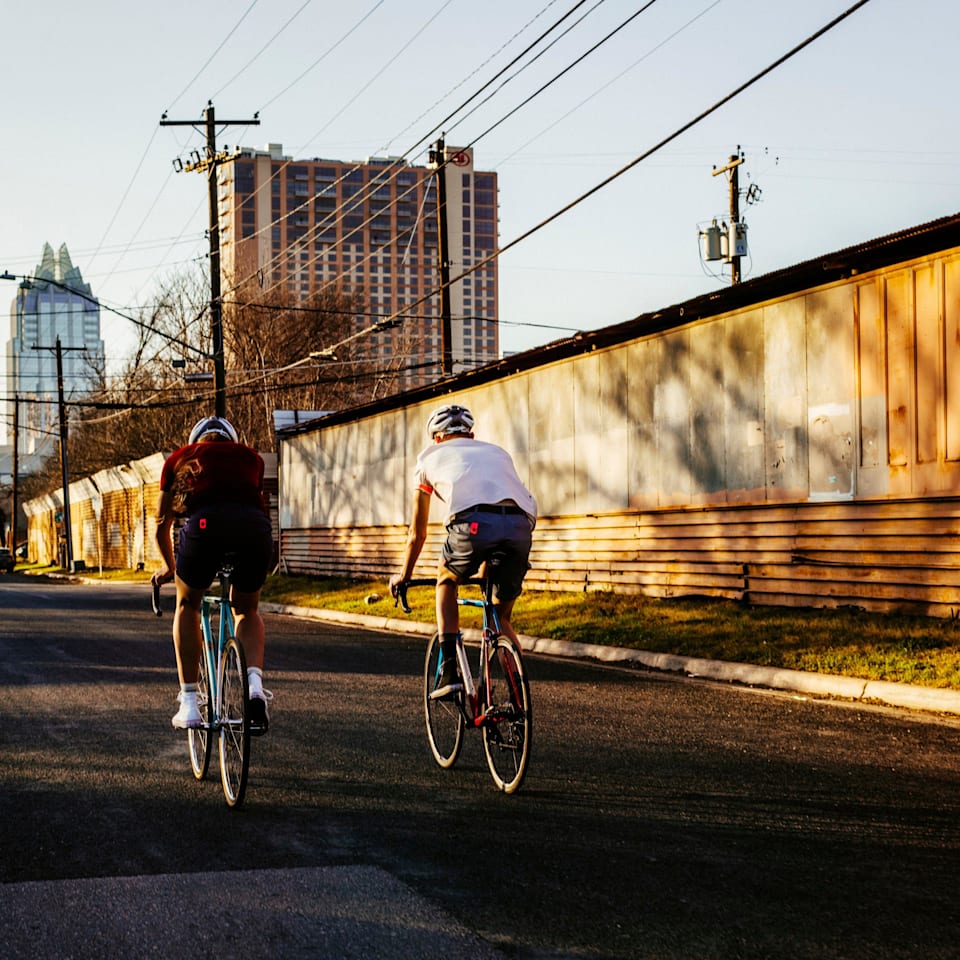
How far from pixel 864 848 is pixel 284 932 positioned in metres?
2.43

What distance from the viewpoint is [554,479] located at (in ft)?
69.9

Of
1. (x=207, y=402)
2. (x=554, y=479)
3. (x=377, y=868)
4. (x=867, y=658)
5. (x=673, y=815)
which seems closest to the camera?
(x=377, y=868)

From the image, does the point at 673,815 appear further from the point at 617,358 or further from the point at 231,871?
the point at 617,358

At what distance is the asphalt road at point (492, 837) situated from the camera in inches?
163

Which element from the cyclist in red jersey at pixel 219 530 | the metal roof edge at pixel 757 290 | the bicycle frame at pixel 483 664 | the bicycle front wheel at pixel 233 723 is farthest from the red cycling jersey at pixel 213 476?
the metal roof edge at pixel 757 290

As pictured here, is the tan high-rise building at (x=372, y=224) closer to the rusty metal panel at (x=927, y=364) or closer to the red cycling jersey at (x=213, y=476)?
the rusty metal panel at (x=927, y=364)

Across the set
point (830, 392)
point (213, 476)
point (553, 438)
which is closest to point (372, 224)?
point (553, 438)

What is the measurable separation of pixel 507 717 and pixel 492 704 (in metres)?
0.19

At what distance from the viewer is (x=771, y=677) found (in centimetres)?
1162

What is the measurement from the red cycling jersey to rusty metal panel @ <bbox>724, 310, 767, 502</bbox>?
34.3 ft

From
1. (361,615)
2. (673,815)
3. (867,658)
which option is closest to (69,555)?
(361,615)

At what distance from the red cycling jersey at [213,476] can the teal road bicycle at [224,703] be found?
37 cm

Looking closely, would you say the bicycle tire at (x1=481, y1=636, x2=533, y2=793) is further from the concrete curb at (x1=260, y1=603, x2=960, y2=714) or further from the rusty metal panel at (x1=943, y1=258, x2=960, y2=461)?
the rusty metal panel at (x1=943, y1=258, x2=960, y2=461)

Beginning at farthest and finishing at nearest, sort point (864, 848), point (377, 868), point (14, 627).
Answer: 1. point (14, 627)
2. point (864, 848)
3. point (377, 868)
